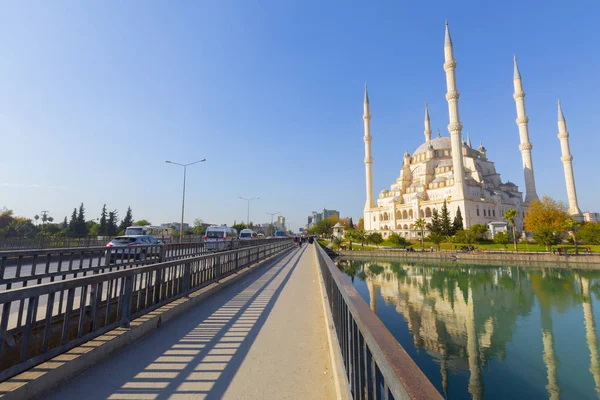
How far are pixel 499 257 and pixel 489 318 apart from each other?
27.8 m

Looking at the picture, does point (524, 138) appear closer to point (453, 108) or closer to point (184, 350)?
point (453, 108)

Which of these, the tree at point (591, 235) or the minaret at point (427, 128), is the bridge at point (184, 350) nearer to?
the tree at point (591, 235)

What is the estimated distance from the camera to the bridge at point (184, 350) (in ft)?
8.21

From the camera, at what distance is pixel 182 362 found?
153 inches

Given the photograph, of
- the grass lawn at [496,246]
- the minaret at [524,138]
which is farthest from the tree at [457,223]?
the minaret at [524,138]

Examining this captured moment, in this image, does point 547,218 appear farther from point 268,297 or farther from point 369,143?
point 268,297

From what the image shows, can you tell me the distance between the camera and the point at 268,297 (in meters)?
8.17

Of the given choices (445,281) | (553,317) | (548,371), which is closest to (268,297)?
(548,371)

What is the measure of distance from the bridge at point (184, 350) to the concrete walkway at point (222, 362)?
14 millimetres

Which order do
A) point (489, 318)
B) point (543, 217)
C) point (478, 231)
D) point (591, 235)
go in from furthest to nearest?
1. point (543, 217)
2. point (478, 231)
3. point (591, 235)
4. point (489, 318)

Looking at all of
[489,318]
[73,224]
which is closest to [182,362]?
[489,318]

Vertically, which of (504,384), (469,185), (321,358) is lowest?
(504,384)

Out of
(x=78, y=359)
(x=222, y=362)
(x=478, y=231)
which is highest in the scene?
(x=478, y=231)

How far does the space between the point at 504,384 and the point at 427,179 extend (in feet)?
265
